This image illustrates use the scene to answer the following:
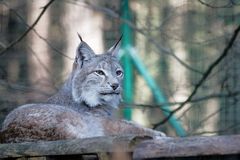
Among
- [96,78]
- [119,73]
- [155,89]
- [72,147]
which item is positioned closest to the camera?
[72,147]

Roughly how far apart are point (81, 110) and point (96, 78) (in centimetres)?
26

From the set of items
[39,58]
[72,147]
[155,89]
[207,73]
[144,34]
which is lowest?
[72,147]

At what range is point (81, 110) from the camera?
4242 mm

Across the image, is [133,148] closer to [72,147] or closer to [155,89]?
[72,147]

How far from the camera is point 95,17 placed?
19.7ft

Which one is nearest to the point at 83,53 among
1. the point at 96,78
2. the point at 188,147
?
the point at 96,78

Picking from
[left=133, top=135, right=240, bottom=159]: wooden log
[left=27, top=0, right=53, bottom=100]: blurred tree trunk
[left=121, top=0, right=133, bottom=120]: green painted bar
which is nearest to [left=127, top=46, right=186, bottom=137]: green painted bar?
[left=121, top=0, right=133, bottom=120]: green painted bar

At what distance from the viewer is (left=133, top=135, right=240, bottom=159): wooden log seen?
2891 millimetres

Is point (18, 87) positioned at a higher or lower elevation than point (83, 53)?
lower

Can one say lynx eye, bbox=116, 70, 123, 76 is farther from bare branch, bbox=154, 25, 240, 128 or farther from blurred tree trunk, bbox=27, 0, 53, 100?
blurred tree trunk, bbox=27, 0, 53, 100

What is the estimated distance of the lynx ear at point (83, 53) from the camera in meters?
4.44

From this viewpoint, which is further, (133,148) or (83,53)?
(83,53)

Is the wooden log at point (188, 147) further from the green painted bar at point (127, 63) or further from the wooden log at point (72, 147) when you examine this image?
the green painted bar at point (127, 63)

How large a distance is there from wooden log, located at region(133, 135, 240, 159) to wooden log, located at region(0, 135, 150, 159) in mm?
54
